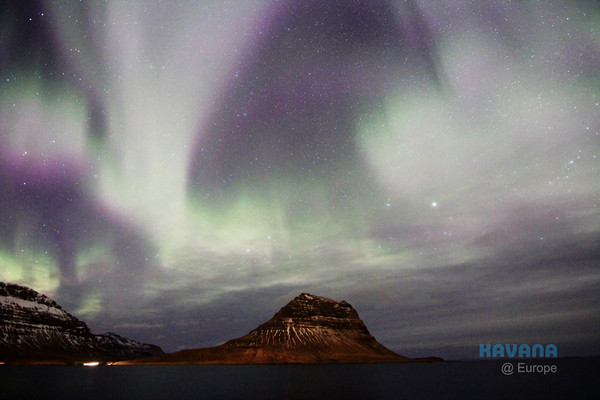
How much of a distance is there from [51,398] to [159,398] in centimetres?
1864

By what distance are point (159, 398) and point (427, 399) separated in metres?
48.6

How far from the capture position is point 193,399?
218 feet

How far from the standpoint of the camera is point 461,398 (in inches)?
2763

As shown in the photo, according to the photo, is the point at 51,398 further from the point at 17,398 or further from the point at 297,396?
the point at 297,396

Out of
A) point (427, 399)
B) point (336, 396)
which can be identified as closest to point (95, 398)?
point (336, 396)

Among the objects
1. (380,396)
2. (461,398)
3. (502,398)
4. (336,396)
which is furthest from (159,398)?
(502,398)

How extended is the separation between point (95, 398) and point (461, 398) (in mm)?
66661

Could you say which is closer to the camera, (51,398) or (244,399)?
(244,399)

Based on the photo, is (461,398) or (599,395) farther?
(461,398)

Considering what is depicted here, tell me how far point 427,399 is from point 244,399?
107ft

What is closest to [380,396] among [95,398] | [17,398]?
[95,398]

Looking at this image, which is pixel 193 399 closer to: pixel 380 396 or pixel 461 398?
pixel 380 396

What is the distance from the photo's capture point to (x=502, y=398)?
6600 cm

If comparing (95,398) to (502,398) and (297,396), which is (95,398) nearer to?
(297,396)
